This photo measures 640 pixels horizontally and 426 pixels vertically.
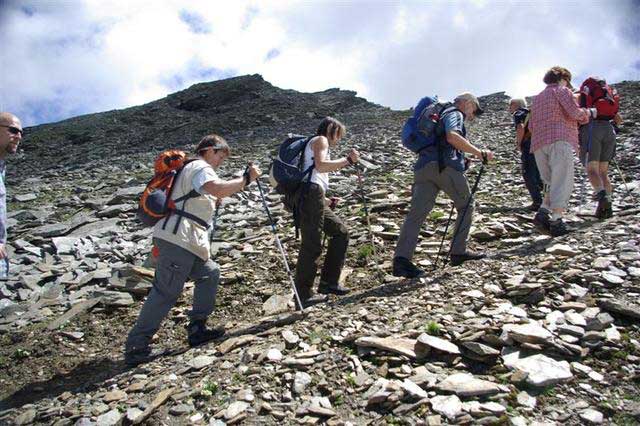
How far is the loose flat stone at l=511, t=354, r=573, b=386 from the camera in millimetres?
3838

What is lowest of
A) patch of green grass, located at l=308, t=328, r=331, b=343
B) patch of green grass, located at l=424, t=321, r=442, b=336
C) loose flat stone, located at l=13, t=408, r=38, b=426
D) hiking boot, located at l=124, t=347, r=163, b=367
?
loose flat stone, located at l=13, t=408, r=38, b=426

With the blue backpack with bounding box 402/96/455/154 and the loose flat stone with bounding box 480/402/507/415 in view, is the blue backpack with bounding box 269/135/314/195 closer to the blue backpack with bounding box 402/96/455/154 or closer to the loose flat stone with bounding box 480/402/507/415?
the blue backpack with bounding box 402/96/455/154

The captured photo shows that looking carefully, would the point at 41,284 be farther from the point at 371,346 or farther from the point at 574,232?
the point at 574,232

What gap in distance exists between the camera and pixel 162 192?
5.38 meters

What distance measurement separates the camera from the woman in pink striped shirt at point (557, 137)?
737cm

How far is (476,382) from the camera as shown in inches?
153

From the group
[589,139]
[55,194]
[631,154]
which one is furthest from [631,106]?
[55,194]

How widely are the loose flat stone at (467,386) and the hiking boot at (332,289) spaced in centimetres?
287

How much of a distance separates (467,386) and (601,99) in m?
7.37

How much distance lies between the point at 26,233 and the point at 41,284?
4.41m

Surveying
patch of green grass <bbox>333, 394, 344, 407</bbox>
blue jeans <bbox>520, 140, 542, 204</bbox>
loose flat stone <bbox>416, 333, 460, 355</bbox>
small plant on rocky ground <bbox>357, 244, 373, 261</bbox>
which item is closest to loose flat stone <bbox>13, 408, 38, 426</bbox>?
patch of green grass <bbox>333, 394, 344, 407</bbox>

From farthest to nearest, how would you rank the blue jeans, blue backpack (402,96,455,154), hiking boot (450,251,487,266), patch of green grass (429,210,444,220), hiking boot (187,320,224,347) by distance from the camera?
1. the blue jeans
2. patch of green grass (429,210,444,220)
3. hiking boot (450,251,487,266)
4. blue backpack (402,96,455,154)
5. hiking boot (187,320,224,347)

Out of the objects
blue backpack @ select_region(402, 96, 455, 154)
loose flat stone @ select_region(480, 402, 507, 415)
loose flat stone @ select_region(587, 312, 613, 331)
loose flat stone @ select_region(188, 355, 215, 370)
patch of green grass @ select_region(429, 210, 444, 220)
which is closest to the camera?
loose flat stone @ select_region(480, 402, 507, 415)

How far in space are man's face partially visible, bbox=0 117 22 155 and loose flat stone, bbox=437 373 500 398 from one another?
203 inches
